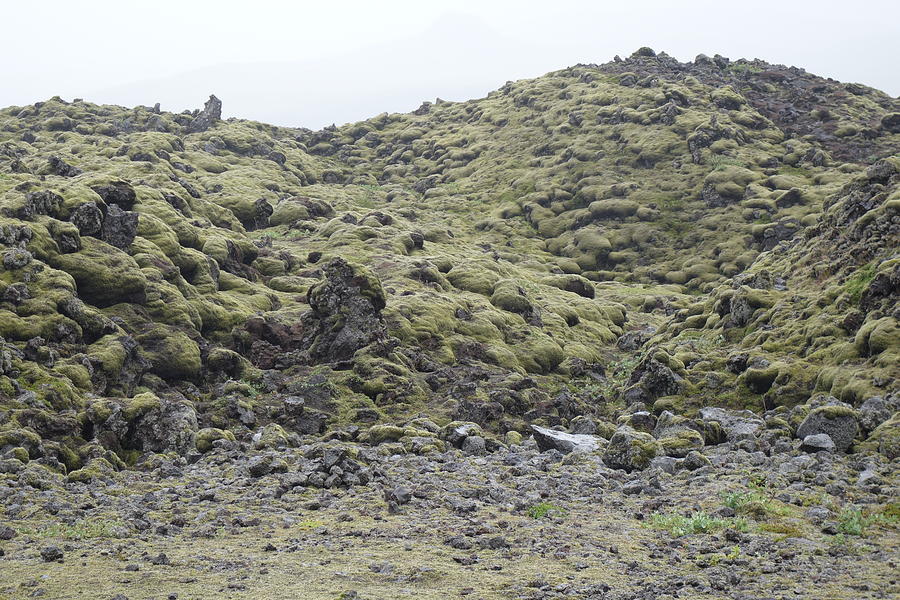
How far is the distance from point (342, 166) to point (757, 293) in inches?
4534

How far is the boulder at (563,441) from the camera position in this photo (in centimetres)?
2856

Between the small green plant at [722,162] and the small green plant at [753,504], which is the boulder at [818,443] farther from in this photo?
the small green plant at [722,162]

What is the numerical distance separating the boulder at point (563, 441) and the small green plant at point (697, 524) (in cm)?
1020

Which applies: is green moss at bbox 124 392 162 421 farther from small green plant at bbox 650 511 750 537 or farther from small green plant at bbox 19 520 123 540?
small green plant at bbox 650 511 750 537

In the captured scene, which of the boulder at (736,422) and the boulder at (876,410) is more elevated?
the boulder at (876,410)

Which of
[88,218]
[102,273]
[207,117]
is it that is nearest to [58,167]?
[88,218]

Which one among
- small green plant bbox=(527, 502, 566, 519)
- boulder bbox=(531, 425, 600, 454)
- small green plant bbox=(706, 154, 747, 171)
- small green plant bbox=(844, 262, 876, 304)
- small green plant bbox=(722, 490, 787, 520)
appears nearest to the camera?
small green plant bbox=(722, 490, 787, 520)

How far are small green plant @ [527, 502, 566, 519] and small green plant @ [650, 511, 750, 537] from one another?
101 inches

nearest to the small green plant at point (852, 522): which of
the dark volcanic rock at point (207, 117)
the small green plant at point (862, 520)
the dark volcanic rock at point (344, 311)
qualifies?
the small green plant at point (862, 520)

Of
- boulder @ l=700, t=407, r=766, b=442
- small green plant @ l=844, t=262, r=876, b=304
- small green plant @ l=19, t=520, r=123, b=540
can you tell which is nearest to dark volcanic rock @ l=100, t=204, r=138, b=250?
small green plant @ l=19, t=520, r=123, b=540

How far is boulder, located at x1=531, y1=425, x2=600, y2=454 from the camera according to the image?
2856 centimetres

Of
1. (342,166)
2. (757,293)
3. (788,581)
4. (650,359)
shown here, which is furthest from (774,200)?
(788,581)

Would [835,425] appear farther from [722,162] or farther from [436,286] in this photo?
[722,162]

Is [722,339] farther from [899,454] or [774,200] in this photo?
[774,200]
